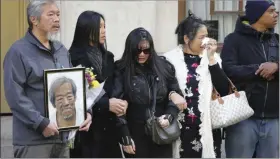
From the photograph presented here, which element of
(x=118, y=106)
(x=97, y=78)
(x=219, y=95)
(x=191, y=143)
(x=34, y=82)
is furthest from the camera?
(x=219, y=95)

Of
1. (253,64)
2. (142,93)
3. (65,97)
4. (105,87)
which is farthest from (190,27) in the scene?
(65,97)

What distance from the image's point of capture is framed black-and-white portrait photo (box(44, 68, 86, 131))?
3.96m

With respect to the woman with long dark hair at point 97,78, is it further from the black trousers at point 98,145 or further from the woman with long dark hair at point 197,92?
the woman with long dark hair at point 197,92

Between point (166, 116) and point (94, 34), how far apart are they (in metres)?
0.86

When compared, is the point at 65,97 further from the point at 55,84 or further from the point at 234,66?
the point at 234,66

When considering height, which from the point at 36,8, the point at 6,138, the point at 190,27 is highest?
the point at 36,8

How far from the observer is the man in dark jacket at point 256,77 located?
4855 mm

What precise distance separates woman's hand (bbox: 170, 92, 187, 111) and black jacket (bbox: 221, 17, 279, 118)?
21.9 inches

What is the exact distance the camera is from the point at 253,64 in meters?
4.87

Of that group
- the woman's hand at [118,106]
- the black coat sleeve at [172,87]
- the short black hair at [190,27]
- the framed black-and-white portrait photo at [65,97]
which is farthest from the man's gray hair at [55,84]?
the short black hair at [190,27]

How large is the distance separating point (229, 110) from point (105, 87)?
1.02 meters

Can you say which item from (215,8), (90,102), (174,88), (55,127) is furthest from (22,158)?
(215,8)

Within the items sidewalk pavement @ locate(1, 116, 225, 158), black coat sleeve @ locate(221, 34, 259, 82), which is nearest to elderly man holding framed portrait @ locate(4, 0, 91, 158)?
black coat sleeve @ locate(221, 34, 259, 82)

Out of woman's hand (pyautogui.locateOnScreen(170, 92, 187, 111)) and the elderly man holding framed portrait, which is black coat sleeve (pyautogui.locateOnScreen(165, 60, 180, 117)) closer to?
woman's hand (pyautogui.locateOnScreen(170, 92, 187, 111))
